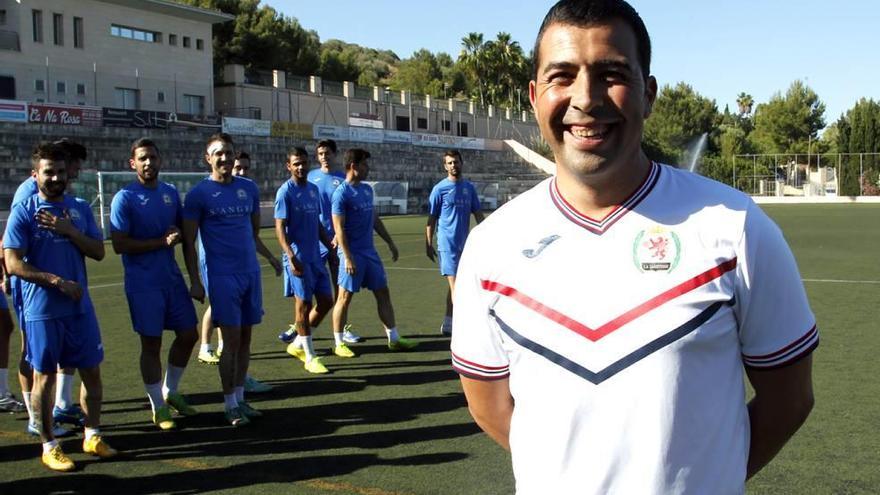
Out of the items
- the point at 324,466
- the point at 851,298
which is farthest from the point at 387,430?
the point at 851,298

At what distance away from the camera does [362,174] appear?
29.9ft

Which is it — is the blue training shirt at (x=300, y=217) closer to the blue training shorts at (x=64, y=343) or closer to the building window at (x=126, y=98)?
the blue training shorts at (x=64, y=343)

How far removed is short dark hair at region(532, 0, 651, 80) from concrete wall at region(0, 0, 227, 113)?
145ft

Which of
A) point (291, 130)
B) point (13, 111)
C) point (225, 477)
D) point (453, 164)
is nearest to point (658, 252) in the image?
point (225, 477)

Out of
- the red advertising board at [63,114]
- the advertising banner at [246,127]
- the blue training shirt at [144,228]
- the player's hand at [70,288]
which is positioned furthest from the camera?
the advertising banner at [246,127]

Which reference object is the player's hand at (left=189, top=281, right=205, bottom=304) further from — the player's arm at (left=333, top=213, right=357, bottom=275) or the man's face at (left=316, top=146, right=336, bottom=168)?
the man's face at (left=316, top=146, right=336, bottom=168)

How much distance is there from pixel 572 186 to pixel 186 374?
22.7ft

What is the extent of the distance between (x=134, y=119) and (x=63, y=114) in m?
3.29

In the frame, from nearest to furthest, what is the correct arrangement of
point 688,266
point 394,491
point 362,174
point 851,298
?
point 688,266 → point 394,491 → point 362,174 → point 851,298

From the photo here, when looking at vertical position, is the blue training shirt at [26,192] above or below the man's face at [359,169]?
below

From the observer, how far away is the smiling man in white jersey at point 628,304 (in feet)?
5.68

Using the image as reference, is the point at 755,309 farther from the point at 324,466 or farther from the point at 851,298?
the point at 851,298

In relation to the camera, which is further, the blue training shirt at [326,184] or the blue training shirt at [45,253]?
the blue training shirt at [326,184]

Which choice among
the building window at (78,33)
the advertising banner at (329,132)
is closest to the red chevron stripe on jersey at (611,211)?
the advertising banner at (329,132)
